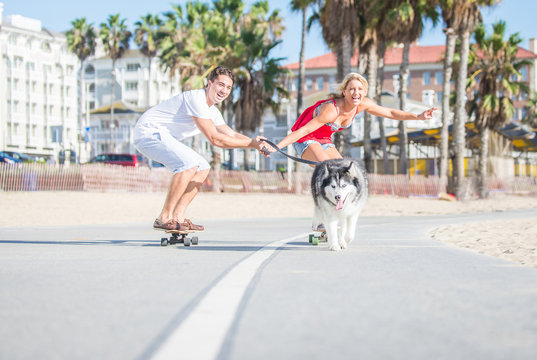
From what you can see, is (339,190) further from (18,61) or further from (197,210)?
(18,61)

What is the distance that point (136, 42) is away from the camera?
7675 centimetres

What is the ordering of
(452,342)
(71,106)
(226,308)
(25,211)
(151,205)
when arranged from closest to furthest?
(452,342) → (226,308) → (25,211) → (151,205) → (71,106)

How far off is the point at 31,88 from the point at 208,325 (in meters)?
92.8

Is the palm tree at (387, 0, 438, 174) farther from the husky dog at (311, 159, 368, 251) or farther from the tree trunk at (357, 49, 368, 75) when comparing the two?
the husky dog at (311, 159, 368, 251)

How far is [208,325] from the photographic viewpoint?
3762 mm

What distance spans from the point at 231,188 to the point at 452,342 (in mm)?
35820

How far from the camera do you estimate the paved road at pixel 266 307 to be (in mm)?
3283

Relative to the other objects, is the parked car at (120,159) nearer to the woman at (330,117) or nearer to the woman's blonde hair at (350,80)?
the woman at (330,117)

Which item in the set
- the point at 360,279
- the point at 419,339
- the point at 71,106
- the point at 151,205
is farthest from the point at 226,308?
the point at 71,106

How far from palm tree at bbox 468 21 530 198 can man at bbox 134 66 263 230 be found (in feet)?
113

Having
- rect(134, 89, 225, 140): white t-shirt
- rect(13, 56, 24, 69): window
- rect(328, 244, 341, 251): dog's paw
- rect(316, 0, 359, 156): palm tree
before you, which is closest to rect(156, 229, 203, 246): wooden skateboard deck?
rect(134, 89, 225, 140): white t-shirt

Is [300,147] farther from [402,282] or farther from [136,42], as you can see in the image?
[136,42]

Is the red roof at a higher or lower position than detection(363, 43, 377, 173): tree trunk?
higher

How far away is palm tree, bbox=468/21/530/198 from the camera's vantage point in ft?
138
